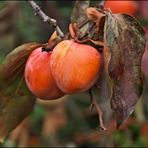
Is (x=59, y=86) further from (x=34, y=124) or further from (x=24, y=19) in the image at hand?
(x=34, y=124)

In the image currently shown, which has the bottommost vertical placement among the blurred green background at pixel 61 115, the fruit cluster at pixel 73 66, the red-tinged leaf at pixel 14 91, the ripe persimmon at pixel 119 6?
the blurred green background at pixel 61 115

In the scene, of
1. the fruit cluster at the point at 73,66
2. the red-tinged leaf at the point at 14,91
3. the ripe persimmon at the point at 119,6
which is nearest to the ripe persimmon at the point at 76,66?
the fruit cluster at the point at 73,66

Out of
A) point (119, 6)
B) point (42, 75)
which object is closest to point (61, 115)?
point (119, 6)

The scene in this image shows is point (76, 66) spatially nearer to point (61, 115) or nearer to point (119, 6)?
point (119, 6)

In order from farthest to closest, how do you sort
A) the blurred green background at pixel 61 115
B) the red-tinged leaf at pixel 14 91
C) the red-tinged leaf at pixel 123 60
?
the blurred green background at pixel 61 115, the red-tinged leaf at pixel 14 91, the red-tinged leaf at pixel 123 60

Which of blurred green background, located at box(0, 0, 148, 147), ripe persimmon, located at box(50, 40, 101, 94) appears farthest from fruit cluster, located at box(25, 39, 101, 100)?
blurred green background, located at box(0, 0, 148, 147)

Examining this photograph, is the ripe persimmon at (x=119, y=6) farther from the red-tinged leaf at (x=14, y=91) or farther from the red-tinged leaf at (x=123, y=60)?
the red-tinged leaf at (x=123, y=60)
